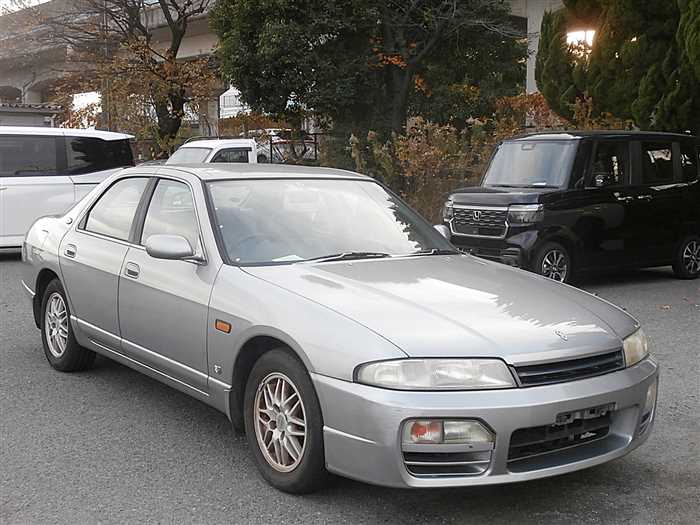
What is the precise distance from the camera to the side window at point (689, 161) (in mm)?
11133

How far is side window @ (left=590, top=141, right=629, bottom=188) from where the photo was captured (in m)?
10.2

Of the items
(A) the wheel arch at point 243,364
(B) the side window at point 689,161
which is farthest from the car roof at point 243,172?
(B) the side window at point 689,161

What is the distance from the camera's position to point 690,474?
4305 millimetres

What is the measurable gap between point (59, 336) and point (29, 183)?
7.36m

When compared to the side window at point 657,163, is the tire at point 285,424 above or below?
below

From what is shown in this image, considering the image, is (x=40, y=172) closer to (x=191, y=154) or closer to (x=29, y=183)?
(x=29, y=183)

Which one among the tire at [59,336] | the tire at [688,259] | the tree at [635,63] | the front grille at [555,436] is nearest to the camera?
the front grille at [555,436]

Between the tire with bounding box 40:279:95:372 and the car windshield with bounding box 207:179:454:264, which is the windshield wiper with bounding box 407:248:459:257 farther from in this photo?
the tire with bounding box 40:279:95:372

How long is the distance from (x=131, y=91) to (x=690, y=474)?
2373cm

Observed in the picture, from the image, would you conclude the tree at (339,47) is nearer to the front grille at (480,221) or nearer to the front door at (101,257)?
the front grille at (480,221)

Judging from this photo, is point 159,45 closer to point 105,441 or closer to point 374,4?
point 374,4

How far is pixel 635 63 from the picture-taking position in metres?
13.9

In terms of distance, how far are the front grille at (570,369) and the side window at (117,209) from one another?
9.45 ft

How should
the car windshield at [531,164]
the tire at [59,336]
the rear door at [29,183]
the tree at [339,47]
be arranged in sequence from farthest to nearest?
the tree at [339,47] → the rear door at [29,183] → the car windshield at [531,164] → the tire at [59,336]
